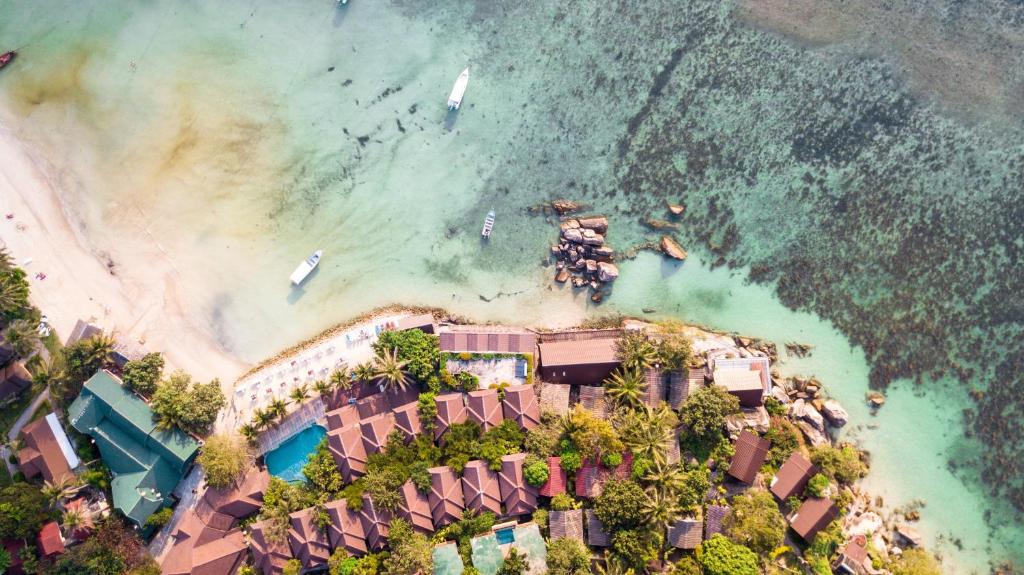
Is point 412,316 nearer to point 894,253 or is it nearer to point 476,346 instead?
point 476,346

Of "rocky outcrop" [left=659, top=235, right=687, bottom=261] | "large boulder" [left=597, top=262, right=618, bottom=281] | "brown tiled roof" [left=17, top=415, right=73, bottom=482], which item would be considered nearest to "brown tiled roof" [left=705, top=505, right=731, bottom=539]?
"large boulder" [left=597, top=262, right=618, bottom=281]

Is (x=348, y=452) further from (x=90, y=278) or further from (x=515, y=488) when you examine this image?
A: (x=90, y=278)

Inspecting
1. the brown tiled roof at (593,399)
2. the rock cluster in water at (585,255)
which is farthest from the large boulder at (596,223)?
the brown tiled roof at (593,399)

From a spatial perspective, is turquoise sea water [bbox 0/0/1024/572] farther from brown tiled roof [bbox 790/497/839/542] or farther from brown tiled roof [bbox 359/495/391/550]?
brown tiled roof [bbox 359/495/391/550]

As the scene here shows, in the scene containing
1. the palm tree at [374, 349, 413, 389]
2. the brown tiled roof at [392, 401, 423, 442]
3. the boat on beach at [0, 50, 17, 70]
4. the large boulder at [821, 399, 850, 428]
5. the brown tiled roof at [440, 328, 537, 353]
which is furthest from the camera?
the boat on beach at [0, 50, 17, 70]

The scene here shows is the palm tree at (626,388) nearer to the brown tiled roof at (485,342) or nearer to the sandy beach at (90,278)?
the brown tiled roof at (485,342)

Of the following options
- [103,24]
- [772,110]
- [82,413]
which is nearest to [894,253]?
[772,110]
